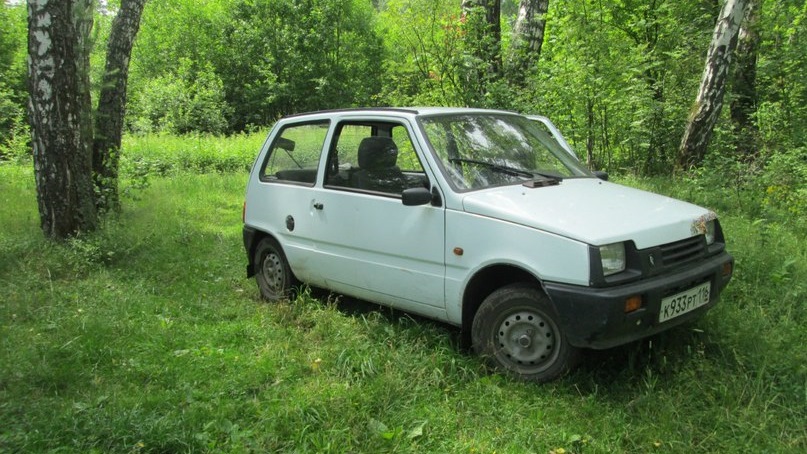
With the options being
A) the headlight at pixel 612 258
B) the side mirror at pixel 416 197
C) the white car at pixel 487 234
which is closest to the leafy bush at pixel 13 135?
the white car at pixel 487 234

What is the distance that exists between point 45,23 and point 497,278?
5.51 meters

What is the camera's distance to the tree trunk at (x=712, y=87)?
8.48m

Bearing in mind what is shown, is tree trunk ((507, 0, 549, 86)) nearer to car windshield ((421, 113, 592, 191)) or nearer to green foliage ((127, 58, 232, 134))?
car windshield ((421, 113, 592, 191))

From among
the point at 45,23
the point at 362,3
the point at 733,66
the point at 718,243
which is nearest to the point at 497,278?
the point at 718,243

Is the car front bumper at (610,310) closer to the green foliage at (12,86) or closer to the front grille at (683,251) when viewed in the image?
the front grille at (683,251)

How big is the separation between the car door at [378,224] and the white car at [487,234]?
0.01 meters

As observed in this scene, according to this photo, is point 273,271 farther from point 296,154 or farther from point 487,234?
point 487,234

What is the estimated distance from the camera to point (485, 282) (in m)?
3.74

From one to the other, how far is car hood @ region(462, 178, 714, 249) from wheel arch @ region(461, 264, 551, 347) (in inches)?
14.9

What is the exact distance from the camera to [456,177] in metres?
3.85

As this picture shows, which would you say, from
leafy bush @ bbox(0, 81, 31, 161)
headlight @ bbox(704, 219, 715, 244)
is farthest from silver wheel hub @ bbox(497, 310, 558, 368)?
leafy bush @ bbox(0, 81, 31, 161)

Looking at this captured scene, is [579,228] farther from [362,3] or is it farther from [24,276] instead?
[362,3]

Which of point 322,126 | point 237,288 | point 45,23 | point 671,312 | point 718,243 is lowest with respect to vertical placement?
point 237,288

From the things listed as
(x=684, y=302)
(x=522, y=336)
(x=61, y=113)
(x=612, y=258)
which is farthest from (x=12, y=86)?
(x=684, y=302)
